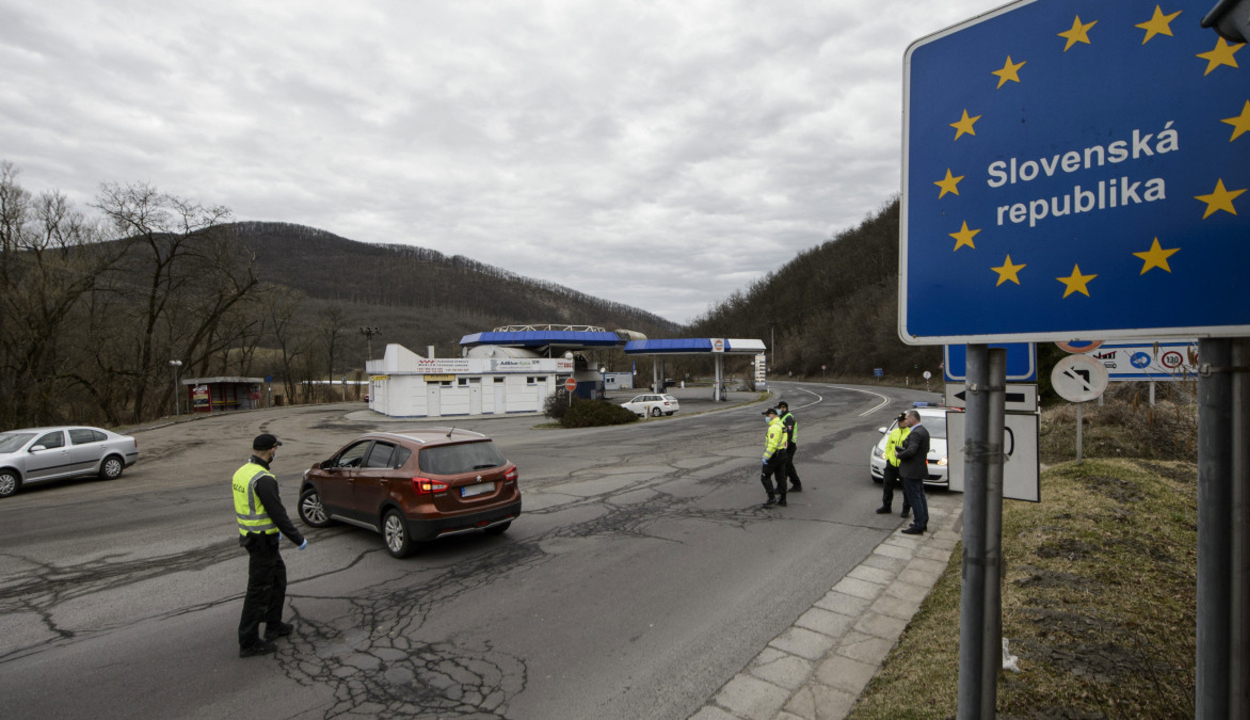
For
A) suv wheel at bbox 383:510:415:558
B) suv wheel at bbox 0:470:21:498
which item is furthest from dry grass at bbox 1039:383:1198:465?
suv wheel at bbox 0:470:21:498

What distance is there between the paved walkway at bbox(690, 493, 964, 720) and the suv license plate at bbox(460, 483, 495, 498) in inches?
164

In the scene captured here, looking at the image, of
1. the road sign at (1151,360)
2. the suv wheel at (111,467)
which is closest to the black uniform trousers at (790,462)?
the road sign at (1151,360)

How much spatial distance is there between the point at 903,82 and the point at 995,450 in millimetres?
1457

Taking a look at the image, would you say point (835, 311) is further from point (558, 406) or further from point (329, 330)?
point (558, 406)

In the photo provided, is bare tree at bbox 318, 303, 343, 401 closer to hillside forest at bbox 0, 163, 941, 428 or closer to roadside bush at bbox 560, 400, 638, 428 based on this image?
hillside forest at bbox 0, 163, 941, 428

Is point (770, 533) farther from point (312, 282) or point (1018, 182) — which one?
point (312, 282)

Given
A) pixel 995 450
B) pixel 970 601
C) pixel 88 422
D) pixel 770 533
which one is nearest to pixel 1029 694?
pixel 970 601

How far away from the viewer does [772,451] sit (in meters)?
10.3

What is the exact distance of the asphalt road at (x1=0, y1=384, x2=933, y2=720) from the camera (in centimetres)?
449

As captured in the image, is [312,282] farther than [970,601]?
Yes

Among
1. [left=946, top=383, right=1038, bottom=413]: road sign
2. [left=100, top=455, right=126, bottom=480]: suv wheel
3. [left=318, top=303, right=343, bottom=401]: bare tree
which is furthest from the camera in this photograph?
[left=318, top=303, right=343, bottom=401]: bare tree

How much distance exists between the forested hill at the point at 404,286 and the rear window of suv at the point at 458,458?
10046 cm

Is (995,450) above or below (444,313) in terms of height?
below

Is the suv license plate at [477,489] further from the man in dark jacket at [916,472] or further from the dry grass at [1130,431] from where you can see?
the dry grass at [1130,431]
